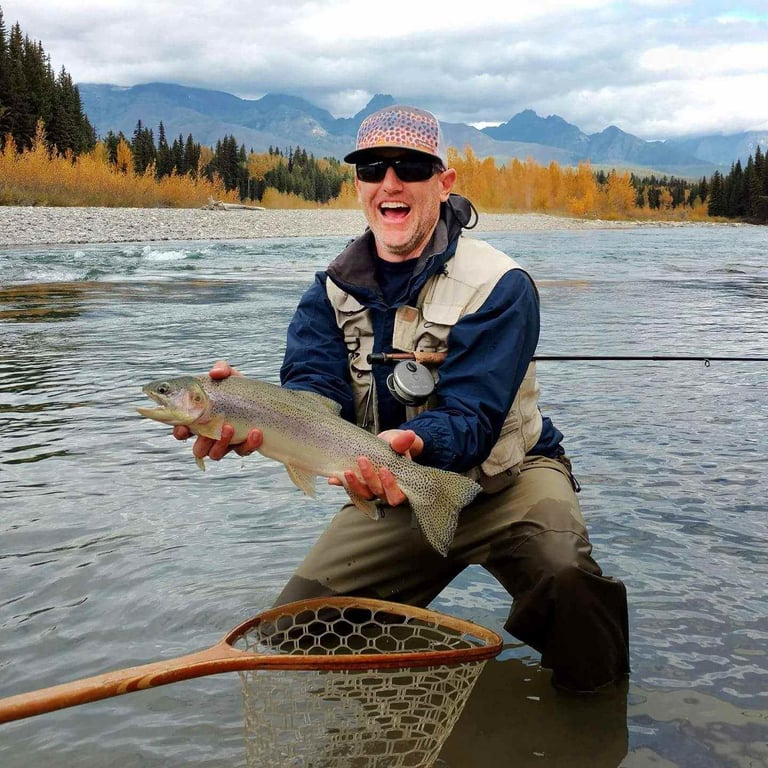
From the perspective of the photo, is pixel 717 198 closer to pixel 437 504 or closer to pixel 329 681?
pixel 437 504

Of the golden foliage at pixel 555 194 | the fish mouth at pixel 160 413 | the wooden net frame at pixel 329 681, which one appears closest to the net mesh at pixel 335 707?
the wooden net frame at pixel 329 681

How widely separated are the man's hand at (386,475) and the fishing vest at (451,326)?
327 mm

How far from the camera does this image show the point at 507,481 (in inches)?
128

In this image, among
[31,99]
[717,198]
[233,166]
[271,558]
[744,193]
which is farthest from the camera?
[717,198]

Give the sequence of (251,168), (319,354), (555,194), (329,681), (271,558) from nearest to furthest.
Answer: (329,681)
(319,354)
(271,558)
(251,168)
(555,194)

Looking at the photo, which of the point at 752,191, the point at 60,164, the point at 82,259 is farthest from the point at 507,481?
the point at 752,191

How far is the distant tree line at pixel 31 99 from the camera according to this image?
6688 centimetres

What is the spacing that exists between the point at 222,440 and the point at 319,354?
0.63 meters

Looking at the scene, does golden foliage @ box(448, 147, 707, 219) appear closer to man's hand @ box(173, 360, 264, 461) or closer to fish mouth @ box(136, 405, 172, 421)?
man's hand @ box(173, 360, 264, 461)

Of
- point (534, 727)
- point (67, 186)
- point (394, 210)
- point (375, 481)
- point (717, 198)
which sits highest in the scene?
point (717, 198)

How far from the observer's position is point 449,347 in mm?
3281

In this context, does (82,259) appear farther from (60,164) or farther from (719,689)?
(60,164)

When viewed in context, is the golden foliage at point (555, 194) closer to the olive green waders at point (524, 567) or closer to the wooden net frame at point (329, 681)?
the olive green waders at point (524, 567)

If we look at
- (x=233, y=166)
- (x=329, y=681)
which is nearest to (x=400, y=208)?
(x=329, y=681)
